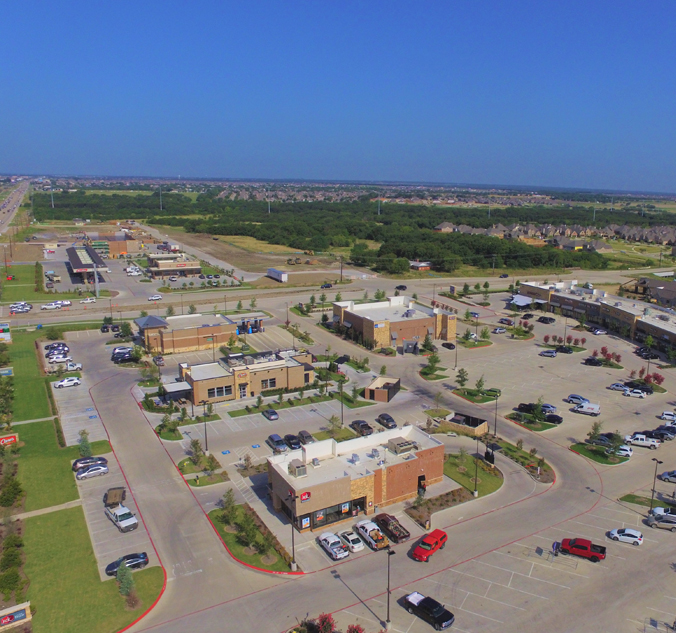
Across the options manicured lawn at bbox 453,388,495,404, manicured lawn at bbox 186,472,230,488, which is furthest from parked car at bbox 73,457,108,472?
manicured lawn at bbox 453,388,495,404

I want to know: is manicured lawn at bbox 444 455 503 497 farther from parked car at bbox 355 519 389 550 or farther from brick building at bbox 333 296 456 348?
brick building at bbox 333 296 456 348

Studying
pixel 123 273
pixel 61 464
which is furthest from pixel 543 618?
pixel 123 273

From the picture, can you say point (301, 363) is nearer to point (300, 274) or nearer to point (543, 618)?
point (543, 618)

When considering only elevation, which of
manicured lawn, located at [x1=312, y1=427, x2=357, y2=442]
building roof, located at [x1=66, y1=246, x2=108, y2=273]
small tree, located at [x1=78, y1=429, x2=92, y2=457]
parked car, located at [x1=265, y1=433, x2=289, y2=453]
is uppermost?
building roof, located at [x1=66, y1=246, x2=108, y2=273]

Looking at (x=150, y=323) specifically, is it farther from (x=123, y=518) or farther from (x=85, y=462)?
(x=123, y=518)

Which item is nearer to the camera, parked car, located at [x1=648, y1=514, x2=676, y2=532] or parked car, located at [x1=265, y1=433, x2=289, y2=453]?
parked car, located at [x1=648, y1=514, x2=676, y2=532]

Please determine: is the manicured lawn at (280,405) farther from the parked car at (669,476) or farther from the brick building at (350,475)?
the parked car at (669,476)
